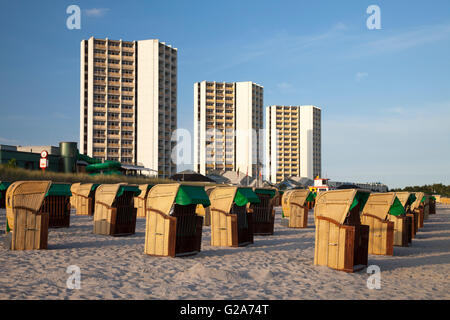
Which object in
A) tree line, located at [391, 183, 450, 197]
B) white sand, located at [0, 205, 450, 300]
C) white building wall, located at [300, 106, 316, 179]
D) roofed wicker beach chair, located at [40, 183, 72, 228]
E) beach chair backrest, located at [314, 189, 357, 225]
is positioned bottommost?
tree line, located at [391, 183, 450, 197]

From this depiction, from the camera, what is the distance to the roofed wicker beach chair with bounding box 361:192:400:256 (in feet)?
38.8

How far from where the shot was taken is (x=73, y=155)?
176 ft

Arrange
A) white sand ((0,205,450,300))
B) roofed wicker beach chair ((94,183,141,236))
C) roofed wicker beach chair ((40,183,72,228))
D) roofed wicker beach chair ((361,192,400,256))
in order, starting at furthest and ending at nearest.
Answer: roofed wicker beach chair ((40,183,72,228)), roofed wicker beach chair ((94,183,141,236)), roofed wicker beach chair ((361,192,400,256)), white sand ((0,205,450,300))

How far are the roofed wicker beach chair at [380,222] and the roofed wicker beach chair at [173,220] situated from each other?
4.86 meters

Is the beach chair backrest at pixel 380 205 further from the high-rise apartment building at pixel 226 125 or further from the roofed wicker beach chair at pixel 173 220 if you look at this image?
the high-rise apartment building at pixel 226 125

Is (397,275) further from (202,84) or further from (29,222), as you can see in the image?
(202,84)

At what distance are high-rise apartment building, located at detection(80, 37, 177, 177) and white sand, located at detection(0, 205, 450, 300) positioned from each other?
84809 mm

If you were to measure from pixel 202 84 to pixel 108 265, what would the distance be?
126 metres

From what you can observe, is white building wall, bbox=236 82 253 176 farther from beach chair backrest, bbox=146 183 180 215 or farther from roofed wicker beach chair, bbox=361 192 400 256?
beach chair backrest, bbox=146 183 180 215

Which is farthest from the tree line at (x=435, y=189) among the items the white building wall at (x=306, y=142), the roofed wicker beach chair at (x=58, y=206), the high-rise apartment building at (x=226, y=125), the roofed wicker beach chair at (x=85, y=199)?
the roofed wicker beach chair at (x=58, y=206)

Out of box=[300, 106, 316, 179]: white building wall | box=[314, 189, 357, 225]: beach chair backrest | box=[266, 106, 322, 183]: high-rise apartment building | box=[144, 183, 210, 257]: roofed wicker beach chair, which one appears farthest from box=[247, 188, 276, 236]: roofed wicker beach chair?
box=[300, 106, 316, 179]: white building wall

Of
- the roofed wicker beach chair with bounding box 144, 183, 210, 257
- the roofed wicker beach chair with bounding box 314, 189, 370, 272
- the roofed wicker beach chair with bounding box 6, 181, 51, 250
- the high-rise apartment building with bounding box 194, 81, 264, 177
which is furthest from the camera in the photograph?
the high-rise apartment building with bounding box 194, 81, 264, 177

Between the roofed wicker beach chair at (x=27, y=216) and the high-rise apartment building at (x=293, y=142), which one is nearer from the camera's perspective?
the roofed wicker beach chair at (x=27, y=216)

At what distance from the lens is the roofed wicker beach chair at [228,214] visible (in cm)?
1186
